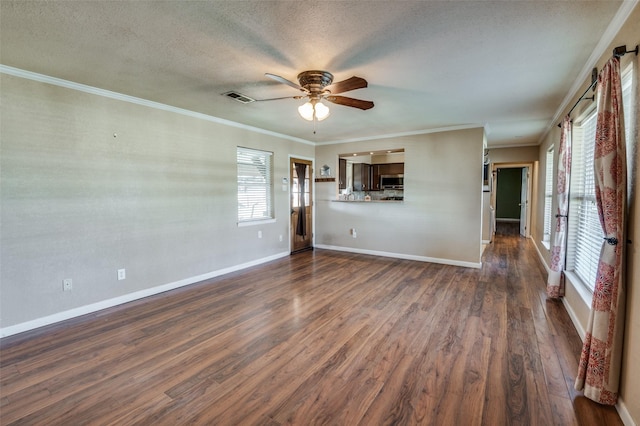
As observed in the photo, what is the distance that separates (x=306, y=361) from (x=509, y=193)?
13.6 metres

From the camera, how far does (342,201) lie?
679 centimetres

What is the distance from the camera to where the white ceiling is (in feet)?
6.34

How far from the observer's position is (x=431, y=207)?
18.6 ft

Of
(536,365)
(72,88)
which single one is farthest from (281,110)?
(536,365)

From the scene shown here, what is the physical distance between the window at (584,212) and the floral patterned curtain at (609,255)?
967 mm

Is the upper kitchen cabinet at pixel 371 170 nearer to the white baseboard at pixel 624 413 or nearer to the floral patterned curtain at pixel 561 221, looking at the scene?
the floral patterned curtain at pixel 561 221

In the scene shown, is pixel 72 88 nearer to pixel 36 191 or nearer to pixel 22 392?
pixel 36 191

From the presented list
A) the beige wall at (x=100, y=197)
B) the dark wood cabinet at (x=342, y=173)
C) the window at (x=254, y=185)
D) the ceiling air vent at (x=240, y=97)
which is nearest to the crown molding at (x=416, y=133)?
the dark wood cabinet at (x=342, y=173)

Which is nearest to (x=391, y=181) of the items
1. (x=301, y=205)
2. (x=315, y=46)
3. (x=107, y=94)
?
(x=301, y=205)

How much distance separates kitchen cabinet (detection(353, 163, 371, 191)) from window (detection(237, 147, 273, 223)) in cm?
320

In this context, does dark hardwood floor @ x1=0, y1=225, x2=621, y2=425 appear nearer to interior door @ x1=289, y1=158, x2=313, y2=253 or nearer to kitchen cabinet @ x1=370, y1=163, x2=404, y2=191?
interior door @ x1=289, y1=158, x2=313, y2=253

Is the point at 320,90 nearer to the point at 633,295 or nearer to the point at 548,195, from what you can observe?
the point at 633,295

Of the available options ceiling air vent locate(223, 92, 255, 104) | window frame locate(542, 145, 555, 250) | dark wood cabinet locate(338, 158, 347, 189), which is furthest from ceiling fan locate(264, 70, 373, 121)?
window frame locate(542, 145, 555, 250)

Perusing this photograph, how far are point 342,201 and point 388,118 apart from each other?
246 cm
